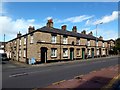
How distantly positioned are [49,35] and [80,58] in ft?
Result: 38.1

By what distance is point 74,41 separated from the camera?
40.3 metres

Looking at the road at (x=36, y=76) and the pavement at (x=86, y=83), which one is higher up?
the pavement at (x=86, y=83)

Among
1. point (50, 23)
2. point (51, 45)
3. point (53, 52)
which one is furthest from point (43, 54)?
point (50, 23)

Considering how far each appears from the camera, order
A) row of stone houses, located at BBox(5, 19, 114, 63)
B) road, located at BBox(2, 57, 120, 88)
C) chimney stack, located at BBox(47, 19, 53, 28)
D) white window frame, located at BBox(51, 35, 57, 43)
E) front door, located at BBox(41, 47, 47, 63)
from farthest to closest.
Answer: chimney stack, located at BBox(47, 19, 53, 28) < white window frame, located at BBox(51, 35, 57, 43) < front door, located at BBox(41, 47, 47, 63) < row of stone houses, located at BBox(5, 19, 114, 63) < road, located at BBox(2, 57, 120, 88)

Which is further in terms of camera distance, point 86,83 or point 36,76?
point 36,76

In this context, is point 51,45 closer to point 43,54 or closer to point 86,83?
point 43,54

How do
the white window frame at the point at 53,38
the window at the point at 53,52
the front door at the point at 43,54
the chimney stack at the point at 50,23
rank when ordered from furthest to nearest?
the chimney stack at the point at 50,23 < the white window frame at the point at 53,38 < the window at the point at 53,52 < the front door at the point at 43,54

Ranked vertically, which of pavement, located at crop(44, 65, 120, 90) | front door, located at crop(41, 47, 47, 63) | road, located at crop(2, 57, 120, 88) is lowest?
road, located at crop(2, 57, 120, 88)

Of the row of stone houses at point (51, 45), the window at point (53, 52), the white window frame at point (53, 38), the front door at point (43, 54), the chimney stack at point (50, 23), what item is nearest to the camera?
the row of stone houses at point (51, 45)

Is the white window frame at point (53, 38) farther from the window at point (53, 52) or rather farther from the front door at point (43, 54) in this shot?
the front door at point (43, 54)

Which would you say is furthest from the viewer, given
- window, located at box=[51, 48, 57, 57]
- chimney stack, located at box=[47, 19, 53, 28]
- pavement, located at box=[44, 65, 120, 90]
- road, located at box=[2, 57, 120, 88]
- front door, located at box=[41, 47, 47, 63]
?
chimney stack, located at box=[47, 19, 53, 28]

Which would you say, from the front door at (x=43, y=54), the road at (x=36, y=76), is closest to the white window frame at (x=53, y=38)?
the front door at (x=43, y=54)

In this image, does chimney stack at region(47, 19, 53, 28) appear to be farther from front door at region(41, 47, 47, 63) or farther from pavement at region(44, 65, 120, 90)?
pavement at region(44, 65, 120, 90)

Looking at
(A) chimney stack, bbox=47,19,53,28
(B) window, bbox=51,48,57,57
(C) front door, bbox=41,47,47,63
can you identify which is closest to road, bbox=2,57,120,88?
(C) front door, bbox=41,47,47,63
